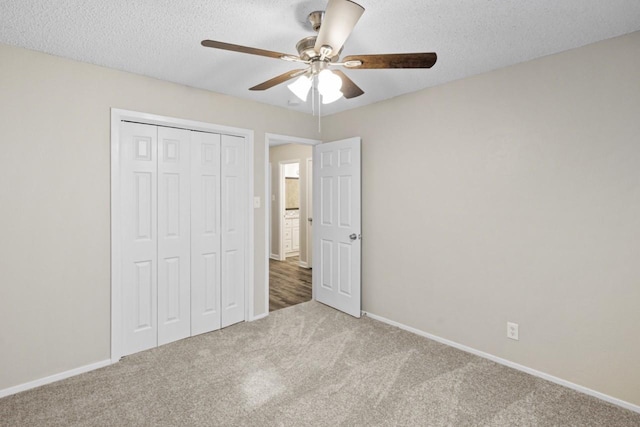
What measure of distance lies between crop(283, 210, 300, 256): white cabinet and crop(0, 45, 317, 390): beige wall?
167 inches

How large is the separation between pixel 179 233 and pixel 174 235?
0.05 meters

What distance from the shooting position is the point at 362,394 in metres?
2.23

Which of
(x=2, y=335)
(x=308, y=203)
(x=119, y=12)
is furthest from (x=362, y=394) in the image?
(x=308, y=203)

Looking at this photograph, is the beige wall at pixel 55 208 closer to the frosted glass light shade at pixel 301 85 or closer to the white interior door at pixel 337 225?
the frosted glass light shade at pixel 301 85

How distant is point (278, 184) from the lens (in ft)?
21.8

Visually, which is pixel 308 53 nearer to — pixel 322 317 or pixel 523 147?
pixel 523 147

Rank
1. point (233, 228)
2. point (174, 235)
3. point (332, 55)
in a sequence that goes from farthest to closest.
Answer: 1. point (233, 228)
2. point (174, 235)
3. point (332, 55)

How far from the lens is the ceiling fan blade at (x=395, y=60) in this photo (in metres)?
1.58

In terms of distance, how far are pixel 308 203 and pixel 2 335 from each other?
4.37 metres

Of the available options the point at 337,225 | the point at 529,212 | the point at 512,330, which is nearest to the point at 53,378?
the point at 337,225

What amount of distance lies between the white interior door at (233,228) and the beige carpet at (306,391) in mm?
489

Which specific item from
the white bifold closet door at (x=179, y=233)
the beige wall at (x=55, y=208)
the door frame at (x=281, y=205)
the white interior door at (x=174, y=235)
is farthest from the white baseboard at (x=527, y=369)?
the door frame at (x=281, y=205)

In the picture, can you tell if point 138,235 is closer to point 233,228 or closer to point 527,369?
point 233,228

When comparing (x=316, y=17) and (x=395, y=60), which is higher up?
(x=316, y=17)
